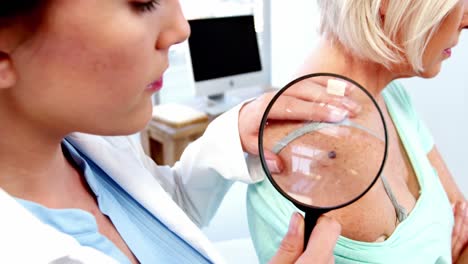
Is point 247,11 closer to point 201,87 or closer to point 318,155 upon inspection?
point 201,87

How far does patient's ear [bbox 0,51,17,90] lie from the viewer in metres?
0.45

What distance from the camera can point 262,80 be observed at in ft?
8.66

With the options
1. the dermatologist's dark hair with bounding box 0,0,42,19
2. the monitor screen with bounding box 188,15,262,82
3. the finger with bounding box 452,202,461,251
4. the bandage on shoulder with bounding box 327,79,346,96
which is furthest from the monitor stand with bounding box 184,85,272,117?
the dermatologist's dark hair with bounding box 0,0,42,19

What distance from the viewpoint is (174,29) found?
1.69 feet

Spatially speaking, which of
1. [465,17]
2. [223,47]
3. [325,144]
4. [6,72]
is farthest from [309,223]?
[223,47]

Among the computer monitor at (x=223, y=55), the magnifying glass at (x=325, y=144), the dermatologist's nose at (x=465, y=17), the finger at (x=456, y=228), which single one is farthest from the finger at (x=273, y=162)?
the computer monitor at (x=223, y=55)

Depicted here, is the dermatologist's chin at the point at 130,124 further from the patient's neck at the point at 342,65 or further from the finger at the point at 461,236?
the finger at the point at 461,236

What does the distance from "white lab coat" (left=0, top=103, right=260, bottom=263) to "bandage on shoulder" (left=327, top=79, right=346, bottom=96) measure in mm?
203

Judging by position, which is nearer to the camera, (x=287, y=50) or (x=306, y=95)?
(x=306, y=95)

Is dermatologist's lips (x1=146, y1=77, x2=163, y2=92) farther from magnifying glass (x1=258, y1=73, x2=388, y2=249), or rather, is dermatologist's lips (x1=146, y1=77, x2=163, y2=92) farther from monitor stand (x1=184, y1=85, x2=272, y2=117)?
monitor stand (x1=184, y1=85, x2=272, y2=117)

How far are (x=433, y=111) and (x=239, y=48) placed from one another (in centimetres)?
108

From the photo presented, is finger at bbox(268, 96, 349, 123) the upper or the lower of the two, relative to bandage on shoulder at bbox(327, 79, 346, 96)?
lower

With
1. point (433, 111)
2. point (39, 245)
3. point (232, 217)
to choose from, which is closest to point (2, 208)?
Answer: point (39, 245)

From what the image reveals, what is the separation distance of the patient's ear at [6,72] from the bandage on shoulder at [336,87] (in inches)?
16.6
